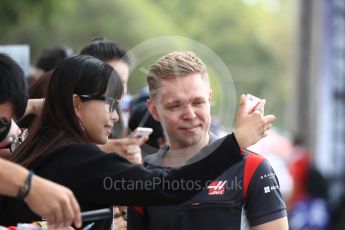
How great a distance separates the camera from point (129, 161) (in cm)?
362

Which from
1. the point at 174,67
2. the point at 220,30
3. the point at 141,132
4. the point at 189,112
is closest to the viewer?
the point at 189,112

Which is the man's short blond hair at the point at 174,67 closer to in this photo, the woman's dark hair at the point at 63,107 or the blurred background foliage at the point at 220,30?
the woman's dark hair at the point at 63,107

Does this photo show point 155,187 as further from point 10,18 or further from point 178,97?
point 10,18

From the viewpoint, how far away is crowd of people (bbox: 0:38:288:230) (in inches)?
126

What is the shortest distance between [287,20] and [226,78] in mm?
38877

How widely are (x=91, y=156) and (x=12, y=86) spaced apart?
46 cm

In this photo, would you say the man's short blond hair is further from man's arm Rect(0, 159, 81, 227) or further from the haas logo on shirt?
man's arm Rect(0, 159, 81, 227)

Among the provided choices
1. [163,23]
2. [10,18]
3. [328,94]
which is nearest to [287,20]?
[163,23]

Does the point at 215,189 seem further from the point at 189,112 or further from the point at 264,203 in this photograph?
the point at 189,112

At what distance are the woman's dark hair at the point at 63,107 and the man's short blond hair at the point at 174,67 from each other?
0.99 feet

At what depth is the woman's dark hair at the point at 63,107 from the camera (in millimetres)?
3385

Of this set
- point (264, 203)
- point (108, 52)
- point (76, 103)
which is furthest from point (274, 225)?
point (108, 52)

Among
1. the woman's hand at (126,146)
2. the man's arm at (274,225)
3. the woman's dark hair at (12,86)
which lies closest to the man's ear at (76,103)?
the woman's dark hair at (12,86)

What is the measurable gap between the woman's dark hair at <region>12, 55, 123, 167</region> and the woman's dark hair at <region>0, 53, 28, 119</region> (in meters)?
0.10
